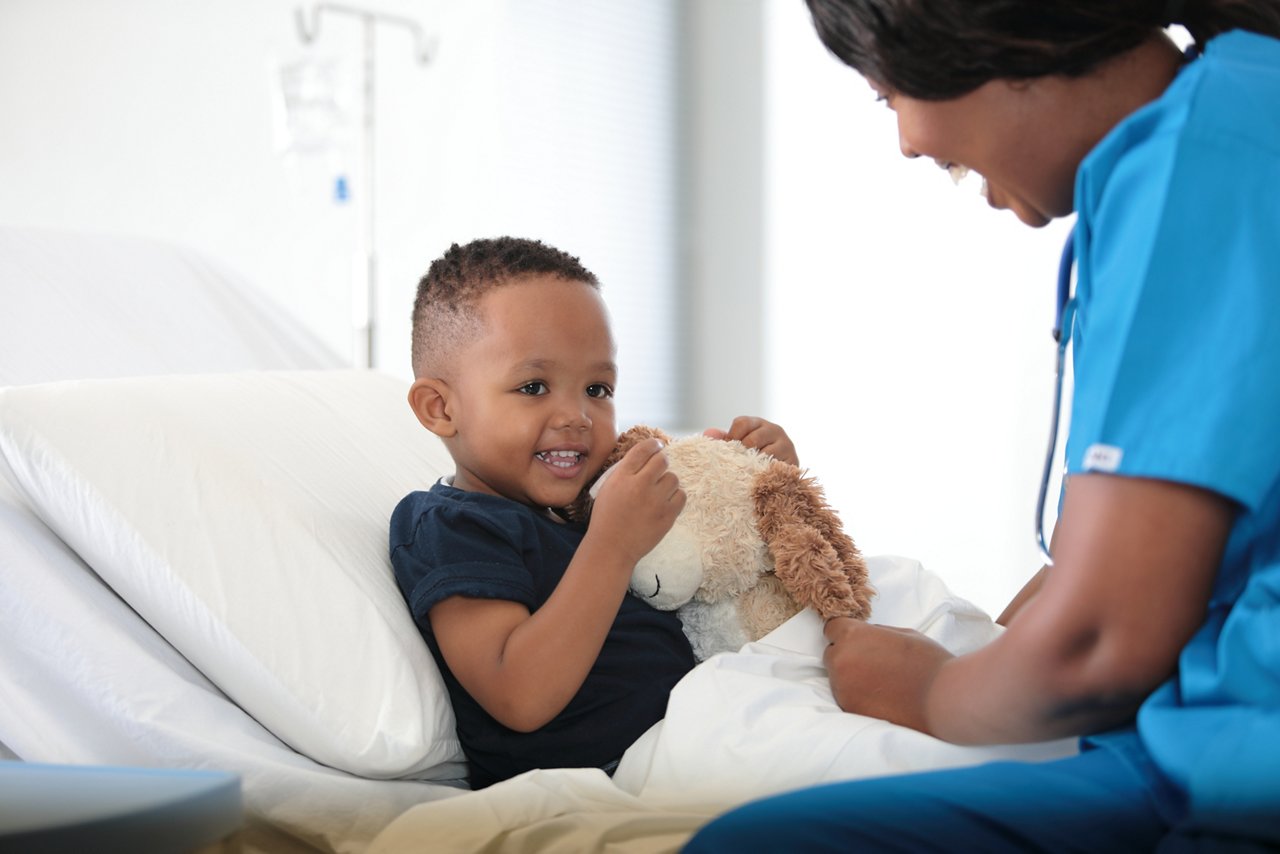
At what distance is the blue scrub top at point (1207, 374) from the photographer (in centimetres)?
61

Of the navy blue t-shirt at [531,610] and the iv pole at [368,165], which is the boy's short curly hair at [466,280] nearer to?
the navy blue t-shirt at [531,610]

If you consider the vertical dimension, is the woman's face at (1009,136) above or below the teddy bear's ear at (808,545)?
above

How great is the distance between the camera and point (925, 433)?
384 centimetres

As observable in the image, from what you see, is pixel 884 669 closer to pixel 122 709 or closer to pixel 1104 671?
pixel 1104 671

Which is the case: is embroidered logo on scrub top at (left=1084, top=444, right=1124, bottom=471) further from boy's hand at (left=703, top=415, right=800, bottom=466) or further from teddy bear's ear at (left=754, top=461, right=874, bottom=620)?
boy's hand at (left=703, top=415, right=800, bottom=466)

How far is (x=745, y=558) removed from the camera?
44.0 inches

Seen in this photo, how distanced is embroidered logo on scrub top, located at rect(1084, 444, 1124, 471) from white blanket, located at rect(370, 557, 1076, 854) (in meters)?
0.19

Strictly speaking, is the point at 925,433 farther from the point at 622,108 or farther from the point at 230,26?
the point at 230,26

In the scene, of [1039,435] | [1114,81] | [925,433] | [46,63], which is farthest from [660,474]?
[925,433]

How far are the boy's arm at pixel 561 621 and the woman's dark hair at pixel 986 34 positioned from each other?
0.41m

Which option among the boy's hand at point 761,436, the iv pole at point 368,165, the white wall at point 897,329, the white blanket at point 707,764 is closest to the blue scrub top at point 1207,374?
the white blanket at point 707,764

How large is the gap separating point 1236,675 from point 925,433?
325 cm

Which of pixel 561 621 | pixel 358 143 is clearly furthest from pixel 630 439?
pixel 358 143

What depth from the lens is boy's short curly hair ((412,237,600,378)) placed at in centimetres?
116
